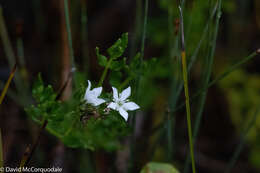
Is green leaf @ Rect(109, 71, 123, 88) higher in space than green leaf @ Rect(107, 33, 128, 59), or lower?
lower

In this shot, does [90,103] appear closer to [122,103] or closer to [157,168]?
[122,103]

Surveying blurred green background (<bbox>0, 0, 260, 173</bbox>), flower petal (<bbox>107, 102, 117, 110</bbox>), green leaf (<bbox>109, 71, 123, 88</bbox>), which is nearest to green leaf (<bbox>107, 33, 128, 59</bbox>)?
green leaf (<bbox>109, 71, 123, 88</bbox>)

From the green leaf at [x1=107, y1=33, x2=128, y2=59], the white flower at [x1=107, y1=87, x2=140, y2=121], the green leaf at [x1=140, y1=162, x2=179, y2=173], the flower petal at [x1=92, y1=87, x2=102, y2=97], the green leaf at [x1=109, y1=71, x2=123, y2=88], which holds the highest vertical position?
the green leaf at [x1=107, y1=33, x2=128, y2=59]

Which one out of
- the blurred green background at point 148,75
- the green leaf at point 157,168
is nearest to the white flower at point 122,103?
the green leaf at point 157,168

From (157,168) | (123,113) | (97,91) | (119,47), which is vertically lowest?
(157,168)

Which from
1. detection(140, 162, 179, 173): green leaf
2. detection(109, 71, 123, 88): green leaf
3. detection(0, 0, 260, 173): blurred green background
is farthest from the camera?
detection(0, 0, 260, 173): blurred green background

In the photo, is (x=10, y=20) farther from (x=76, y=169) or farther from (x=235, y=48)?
(x=235, y=48)

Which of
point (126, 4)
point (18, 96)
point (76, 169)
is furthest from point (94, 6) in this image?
point (76, 169)

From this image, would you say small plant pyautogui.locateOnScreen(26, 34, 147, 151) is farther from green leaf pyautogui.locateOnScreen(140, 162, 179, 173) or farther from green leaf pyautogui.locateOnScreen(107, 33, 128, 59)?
green leaf pyautogui.locateOnScreen(140, 162, 179, 173)

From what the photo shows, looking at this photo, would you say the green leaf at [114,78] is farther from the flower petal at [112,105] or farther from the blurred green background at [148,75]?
the blurred green background at [148,75]

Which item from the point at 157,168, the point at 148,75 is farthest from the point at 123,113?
the point at 148,75

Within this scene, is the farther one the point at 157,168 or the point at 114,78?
the point at 157,168

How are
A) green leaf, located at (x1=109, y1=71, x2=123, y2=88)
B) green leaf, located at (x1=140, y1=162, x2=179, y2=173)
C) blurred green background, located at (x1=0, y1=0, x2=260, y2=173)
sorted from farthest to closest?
blurred green background, located at (x1=0, y1=0, x2=260, y2=173) → green leaf, located at (x1=140, y1=162, x2=179, y2=173) → green leaf, located at (x1=109, y1=71, x2=123, y2=88)

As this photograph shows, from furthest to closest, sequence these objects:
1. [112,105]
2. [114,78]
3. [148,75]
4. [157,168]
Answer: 1. [148,75]
2. [157,168]
3. [114,78]
4. [112,105]
